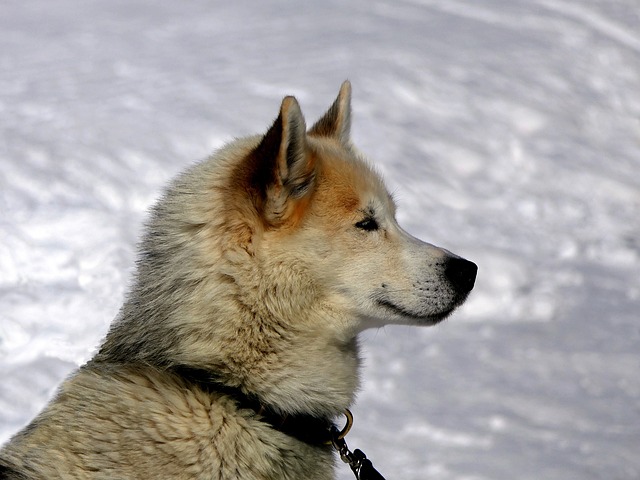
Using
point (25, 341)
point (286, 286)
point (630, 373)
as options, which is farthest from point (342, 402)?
point (630, 373)

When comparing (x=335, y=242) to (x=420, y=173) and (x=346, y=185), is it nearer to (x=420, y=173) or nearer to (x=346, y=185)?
(x=346, y=185)

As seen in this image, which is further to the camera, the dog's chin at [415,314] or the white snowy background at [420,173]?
the white snowy background at [420,173]

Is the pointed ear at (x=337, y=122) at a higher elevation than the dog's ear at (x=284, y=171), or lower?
higher

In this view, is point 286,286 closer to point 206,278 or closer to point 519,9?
point 206,278

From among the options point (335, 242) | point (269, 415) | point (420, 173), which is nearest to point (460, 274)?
point (335, 242)

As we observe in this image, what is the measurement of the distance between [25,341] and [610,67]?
578 cm

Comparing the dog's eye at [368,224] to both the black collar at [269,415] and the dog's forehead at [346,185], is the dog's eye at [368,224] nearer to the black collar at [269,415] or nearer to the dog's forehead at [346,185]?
the dog's forehead at [346,185]

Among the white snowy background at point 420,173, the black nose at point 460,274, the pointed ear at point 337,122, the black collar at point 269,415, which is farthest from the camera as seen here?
the white snowy background at point 420,173

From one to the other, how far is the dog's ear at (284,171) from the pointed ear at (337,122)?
65cm

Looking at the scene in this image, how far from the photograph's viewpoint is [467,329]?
18.7 ft

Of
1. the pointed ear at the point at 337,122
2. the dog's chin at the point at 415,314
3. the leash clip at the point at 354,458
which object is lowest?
the leash clip at the point at 354,458

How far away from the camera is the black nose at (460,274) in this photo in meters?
3.06

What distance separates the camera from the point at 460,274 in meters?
3.07

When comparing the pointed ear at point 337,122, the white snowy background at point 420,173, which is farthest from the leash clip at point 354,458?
the white snowy background at point 420,173
